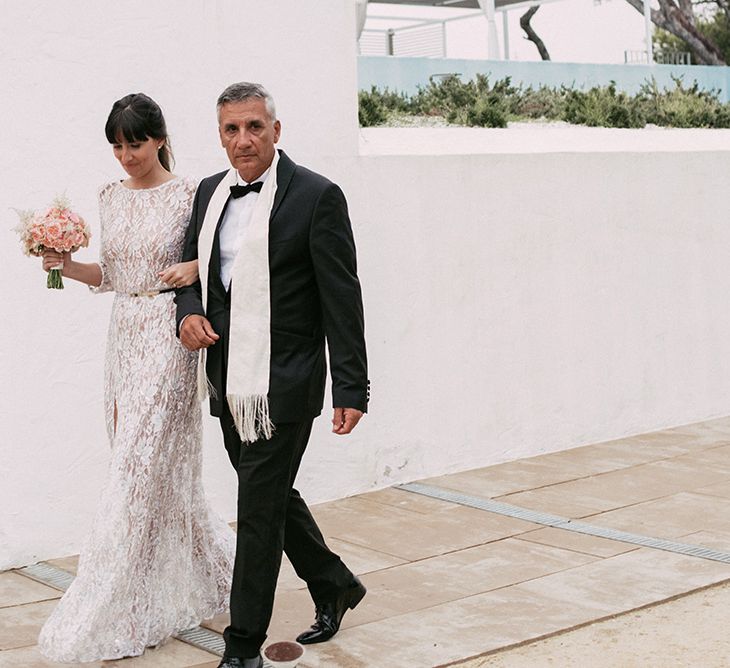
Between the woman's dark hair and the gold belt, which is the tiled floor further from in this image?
the woman's dark hair

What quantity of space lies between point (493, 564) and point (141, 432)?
1.90m

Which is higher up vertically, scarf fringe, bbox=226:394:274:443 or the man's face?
the man's face

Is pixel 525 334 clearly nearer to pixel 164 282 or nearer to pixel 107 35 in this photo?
pixel 107 35

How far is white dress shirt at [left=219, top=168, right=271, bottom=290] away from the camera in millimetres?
4535

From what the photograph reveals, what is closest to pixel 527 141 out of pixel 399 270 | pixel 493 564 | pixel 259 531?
pixel 399 270

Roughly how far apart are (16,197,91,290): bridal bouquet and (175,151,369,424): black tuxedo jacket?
630 mm

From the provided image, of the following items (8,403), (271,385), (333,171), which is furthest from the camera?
(333,171)

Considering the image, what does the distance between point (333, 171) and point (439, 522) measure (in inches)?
76.6

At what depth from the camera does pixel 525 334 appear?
827cm

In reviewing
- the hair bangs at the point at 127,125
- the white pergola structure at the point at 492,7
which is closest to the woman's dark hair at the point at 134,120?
the hair bangs at the point at 127,125

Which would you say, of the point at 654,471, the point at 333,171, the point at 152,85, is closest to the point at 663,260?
the point at 654,471

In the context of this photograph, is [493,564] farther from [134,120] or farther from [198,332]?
[134,120]

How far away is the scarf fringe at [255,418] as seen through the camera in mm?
4430

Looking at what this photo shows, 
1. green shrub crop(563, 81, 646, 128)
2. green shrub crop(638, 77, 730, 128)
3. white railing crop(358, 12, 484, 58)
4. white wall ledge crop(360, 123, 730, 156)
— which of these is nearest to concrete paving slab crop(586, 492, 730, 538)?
white wall ledge crop(360, 123, 730, 156)
